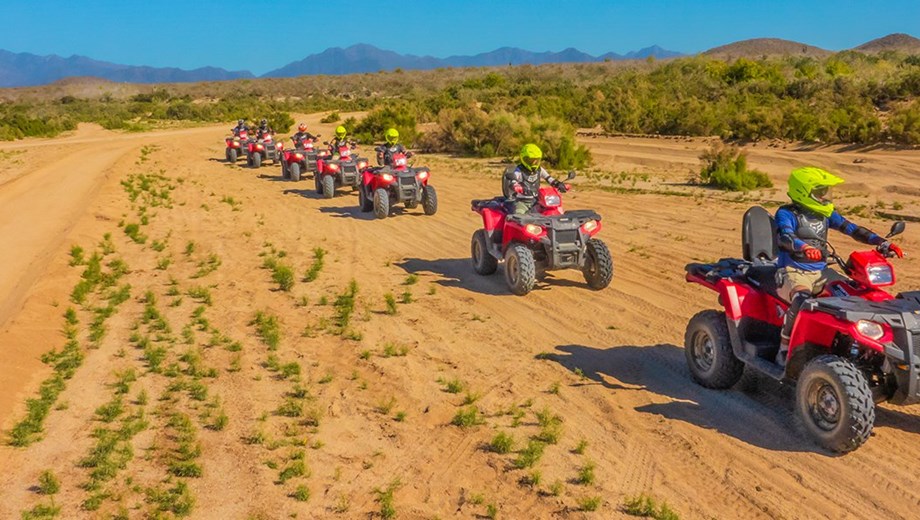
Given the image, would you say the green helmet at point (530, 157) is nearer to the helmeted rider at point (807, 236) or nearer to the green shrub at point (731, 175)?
the helmeted rider at point (807, 236)

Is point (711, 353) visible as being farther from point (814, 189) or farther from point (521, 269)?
point (521, 269)

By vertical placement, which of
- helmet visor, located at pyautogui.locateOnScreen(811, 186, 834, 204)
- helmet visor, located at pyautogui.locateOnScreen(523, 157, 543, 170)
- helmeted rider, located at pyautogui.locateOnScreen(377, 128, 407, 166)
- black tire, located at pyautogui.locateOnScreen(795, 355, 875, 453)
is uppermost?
helmet visor, located at pyautogui.locateOnScreen(811, 186, 834, 204)

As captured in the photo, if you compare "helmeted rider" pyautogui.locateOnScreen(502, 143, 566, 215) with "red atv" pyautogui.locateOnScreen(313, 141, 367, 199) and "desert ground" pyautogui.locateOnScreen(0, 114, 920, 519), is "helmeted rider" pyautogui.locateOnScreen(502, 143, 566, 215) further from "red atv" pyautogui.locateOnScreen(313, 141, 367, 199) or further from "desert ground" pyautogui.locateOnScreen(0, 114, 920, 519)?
"red atv" pyautogui.locateOnScreen(313, 141, 367, 199)

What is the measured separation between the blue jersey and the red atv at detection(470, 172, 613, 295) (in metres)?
3.15

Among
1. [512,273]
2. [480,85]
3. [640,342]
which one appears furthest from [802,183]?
[480,85]

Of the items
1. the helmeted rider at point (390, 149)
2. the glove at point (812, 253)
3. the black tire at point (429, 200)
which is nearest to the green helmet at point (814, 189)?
the glove at point (812, 253)

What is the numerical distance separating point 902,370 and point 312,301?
6219 millimetres

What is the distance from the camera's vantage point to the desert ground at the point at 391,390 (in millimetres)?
4645

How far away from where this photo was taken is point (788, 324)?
516cm

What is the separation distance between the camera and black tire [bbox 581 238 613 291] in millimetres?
8852

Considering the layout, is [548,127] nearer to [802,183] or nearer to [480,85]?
[802,183]

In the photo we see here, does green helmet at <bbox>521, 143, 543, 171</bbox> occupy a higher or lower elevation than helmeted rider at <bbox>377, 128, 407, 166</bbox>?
higher

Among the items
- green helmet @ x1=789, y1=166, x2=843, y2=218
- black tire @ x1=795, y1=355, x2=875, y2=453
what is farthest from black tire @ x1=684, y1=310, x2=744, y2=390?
green helmet @ x1=789, y1=166, x2=843, y2=218

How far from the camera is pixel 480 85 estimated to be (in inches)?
2303
